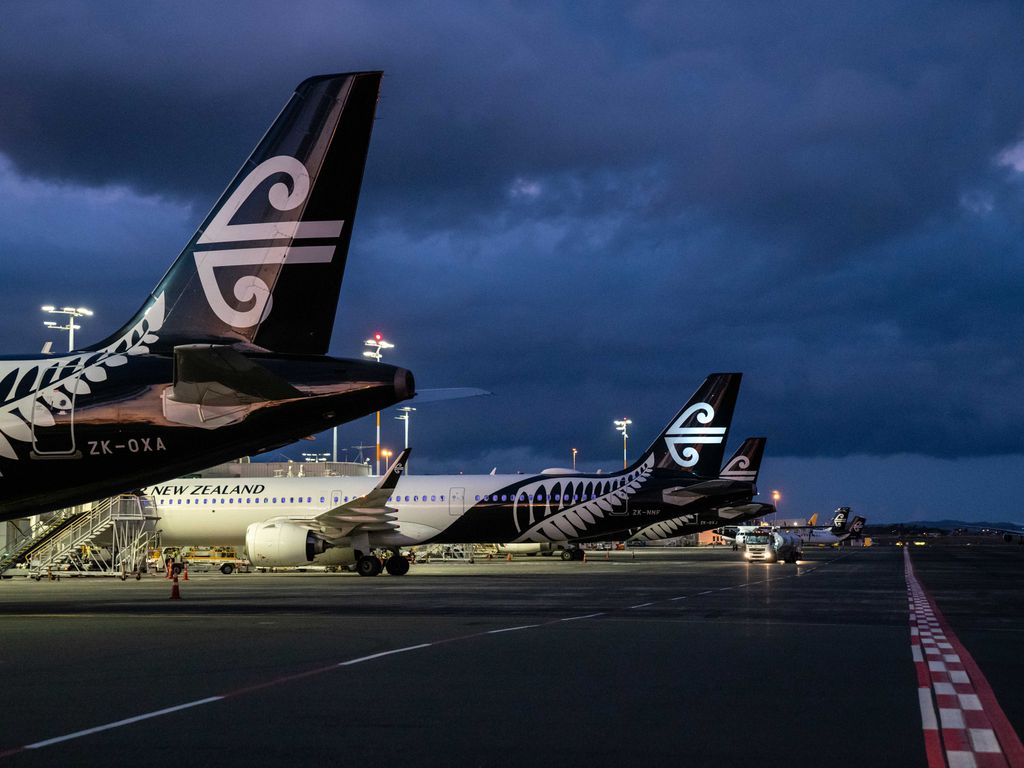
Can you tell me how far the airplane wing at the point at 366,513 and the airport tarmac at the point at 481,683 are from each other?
17.4 m

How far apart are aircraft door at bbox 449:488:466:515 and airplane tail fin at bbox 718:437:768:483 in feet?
56.1

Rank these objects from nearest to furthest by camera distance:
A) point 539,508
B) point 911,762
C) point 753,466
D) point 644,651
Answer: point 911,762 < point 644,651 < point 539,508 < point 753,466

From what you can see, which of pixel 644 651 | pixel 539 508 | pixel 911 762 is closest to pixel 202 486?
pixel 539 508

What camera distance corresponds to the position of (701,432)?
171 feet

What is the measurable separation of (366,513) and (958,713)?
35092 mm

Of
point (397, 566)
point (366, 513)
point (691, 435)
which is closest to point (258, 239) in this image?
point (366, 513)

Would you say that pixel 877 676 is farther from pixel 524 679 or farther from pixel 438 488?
pixel 438 488

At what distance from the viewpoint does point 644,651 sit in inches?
559

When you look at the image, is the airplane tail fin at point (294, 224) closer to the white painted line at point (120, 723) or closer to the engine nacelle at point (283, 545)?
the white painted line at point (120, 723)

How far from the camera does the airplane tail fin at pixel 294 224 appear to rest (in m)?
17.0

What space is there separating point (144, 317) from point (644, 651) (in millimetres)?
9926

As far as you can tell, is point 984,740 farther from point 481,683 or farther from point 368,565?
point 368,565

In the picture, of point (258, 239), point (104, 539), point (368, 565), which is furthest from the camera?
point (368, 565)

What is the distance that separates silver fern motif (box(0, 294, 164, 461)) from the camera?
58.4ft
